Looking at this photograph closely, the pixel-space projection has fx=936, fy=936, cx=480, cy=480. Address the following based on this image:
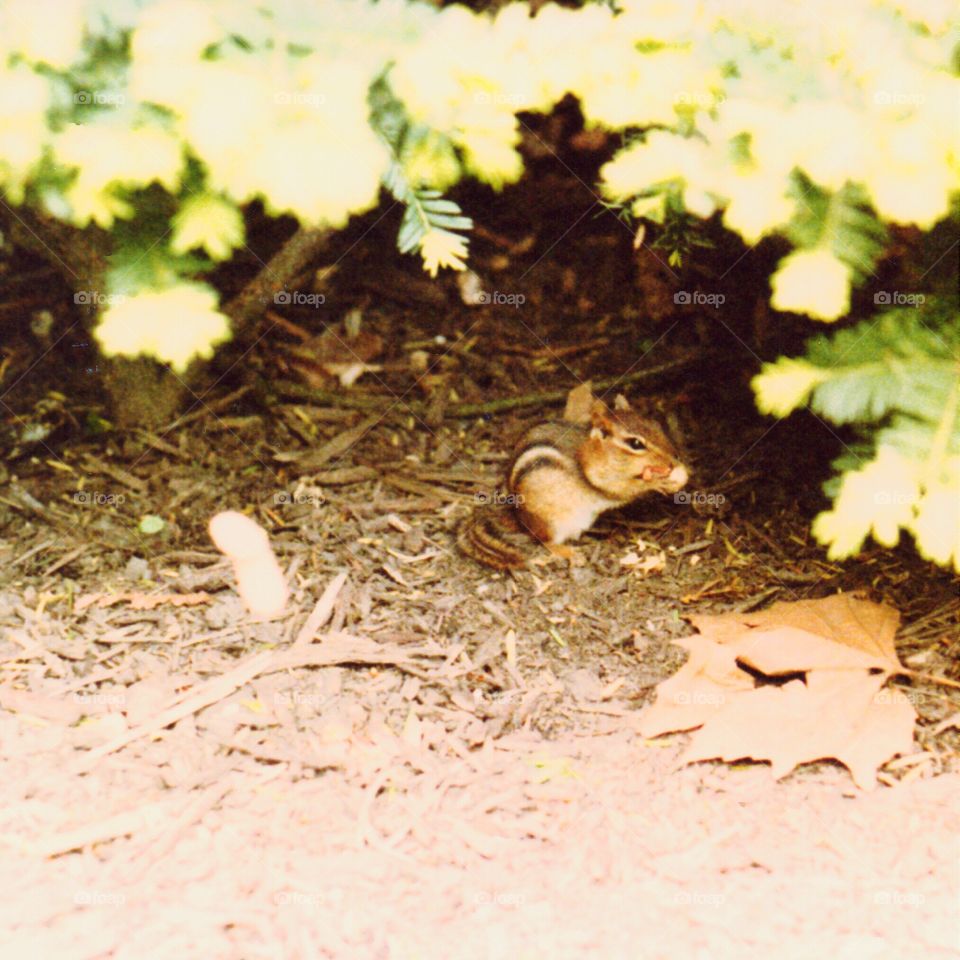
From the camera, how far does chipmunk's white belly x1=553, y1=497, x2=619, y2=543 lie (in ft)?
12.6

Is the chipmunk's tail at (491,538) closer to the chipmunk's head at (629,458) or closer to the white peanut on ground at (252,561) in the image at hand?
the chipmunk's head at (629,458)

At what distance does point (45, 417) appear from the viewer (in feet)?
13.1

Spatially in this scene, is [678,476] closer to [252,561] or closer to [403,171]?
[252,561]

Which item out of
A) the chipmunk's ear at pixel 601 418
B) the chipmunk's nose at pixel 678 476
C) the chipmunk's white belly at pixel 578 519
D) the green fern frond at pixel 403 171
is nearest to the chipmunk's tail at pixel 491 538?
the chipmunk's white belly at pixel 578 519

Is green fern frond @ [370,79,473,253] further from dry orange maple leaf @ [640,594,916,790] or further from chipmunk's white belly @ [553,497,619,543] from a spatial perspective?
chipmunk's white belly @ [553,497,619,543]

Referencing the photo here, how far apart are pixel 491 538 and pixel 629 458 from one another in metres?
0.71

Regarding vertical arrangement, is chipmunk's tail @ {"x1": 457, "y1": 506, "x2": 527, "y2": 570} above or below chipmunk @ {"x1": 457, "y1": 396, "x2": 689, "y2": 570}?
below

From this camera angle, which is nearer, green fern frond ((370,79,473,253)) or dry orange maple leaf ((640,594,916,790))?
green fern frond ((370,79,473,253))

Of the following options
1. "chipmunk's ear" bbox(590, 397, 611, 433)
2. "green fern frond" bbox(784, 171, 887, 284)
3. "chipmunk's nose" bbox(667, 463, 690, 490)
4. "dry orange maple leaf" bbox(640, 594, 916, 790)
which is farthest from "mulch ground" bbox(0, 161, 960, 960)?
"green fern frond" bbox(784, 171, 887, 284)

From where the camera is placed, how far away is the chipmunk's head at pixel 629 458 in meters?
3.87

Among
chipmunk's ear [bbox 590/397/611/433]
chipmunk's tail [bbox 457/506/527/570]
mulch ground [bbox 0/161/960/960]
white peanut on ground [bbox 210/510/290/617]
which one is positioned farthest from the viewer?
chipmunk's ear [bbox 590/397/611/433]

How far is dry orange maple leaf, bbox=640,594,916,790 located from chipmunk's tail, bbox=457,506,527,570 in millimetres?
762

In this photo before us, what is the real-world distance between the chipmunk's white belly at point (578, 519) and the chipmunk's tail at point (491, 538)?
0.18 meters

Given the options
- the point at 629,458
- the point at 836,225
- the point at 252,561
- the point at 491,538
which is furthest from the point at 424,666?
the point at 836,225
